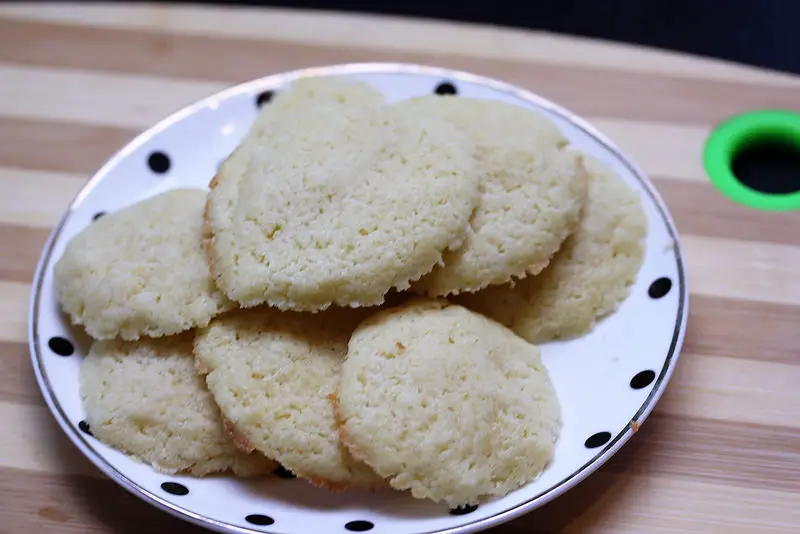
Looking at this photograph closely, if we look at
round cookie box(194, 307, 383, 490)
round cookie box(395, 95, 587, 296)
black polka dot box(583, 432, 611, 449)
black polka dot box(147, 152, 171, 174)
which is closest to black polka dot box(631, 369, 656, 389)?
black polka dot box(583, 432, 611, 449)

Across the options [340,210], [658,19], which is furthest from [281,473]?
[658,19]

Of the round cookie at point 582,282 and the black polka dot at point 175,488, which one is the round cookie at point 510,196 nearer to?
the round cookie at point 582,282

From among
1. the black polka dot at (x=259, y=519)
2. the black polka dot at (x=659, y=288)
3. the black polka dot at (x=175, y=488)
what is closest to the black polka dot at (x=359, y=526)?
the black polka dot at (x=259, y=519)

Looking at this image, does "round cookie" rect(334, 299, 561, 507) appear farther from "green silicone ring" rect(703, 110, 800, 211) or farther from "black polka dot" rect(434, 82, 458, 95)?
"green silicone ring" rect(703, 110, 800, 211)

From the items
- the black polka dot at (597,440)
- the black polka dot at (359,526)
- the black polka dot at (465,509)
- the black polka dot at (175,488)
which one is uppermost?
the black polka dot at (597,440)

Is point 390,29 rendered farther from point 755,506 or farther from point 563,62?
point 755,506

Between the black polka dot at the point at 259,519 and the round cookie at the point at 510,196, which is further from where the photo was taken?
the round cookie at the point at 510,196

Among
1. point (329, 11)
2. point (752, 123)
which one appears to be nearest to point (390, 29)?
point (329, 11)
